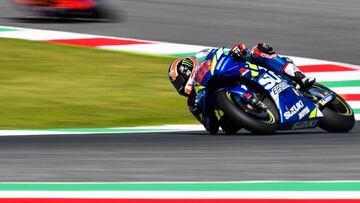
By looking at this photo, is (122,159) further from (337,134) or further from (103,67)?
(103,67)

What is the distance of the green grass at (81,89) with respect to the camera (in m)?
9.55

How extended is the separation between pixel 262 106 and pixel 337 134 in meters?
0.71

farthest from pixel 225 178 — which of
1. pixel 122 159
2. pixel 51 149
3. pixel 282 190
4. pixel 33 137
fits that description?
pixel 33 137

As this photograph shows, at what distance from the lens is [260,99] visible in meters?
7.96

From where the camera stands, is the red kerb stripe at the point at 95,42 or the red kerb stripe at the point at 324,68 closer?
the red kerb stripe at the point at 324,68

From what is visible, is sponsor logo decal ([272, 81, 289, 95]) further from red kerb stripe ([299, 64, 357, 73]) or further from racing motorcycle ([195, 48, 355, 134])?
red kerb stripe ([299, 64, 357, 73])

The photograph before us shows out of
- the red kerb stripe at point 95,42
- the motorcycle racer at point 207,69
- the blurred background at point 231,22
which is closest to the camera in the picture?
the motorcycle racer at point 207,69

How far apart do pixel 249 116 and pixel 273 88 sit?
0.33 meters

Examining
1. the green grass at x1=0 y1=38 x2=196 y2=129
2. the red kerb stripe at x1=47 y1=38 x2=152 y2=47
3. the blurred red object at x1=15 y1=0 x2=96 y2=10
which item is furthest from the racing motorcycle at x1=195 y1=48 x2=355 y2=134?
the blurred red object at x1=15 y1=0 x2=96 y2=10

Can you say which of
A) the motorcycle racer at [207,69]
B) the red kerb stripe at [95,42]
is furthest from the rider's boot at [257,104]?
the red kerb stripe at [95,42]

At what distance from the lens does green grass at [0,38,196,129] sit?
955 cm

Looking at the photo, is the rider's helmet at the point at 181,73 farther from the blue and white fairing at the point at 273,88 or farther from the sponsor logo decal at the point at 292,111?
the sponsor logo decal at the point at 292,111

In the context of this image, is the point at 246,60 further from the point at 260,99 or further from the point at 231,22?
the point at 231,22

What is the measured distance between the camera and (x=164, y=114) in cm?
980
